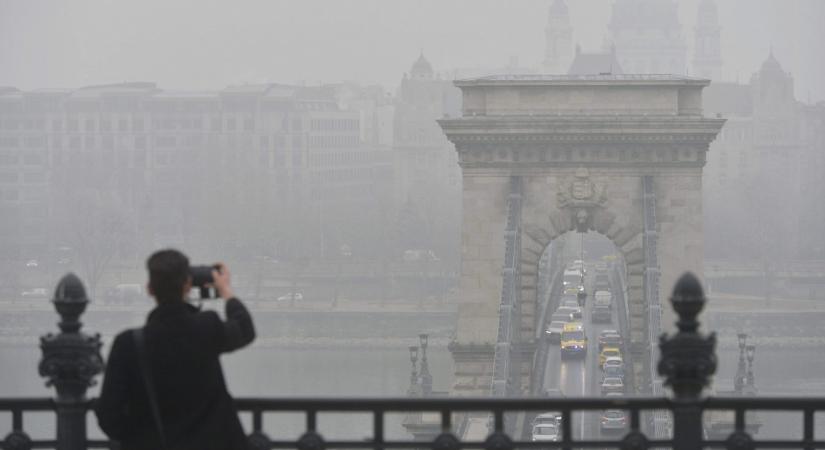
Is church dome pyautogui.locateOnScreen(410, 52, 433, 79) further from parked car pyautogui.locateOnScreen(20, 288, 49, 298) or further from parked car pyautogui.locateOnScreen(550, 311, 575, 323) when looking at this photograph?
parked car pyautogui.locateOnScreen(550, 311, 575, 323)

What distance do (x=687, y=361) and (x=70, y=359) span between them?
262 cm

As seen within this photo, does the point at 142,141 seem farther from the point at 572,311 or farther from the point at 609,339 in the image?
the point at 609,339

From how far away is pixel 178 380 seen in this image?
317 inches

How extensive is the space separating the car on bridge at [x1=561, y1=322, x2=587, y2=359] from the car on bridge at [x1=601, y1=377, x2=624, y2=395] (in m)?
14.9

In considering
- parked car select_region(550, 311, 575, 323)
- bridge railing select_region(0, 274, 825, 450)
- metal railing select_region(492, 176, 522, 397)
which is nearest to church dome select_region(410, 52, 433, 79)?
parked car select_region(550, 311, 575, 323)

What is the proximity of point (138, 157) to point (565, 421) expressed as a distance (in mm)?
138248

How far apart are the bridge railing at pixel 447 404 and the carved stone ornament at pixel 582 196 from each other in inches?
1037

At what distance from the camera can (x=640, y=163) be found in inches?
1387

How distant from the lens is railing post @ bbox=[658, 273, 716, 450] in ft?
27.5

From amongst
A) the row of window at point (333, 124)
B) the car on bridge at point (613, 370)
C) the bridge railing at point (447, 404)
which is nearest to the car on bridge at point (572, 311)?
the car on bridge at point (613, 370)

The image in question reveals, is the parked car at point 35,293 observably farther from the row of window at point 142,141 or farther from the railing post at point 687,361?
the railing post at point 687,361

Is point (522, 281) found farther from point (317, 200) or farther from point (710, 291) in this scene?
point (317, 200)

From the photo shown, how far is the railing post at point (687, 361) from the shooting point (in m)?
8.39

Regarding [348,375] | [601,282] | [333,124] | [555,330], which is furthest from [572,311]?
[333,124]
